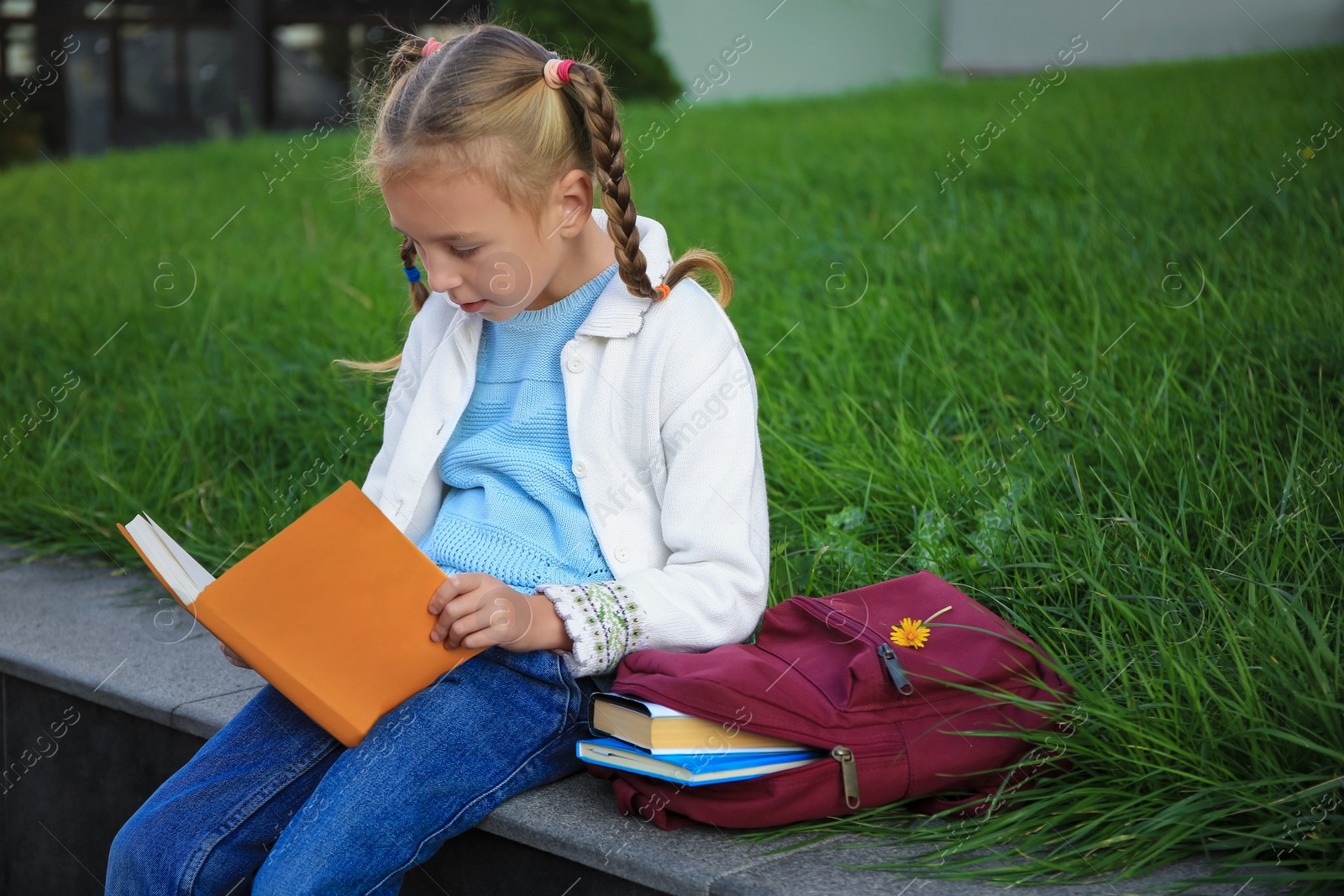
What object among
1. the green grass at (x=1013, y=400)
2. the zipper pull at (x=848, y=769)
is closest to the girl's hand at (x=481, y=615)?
the zipper pull at (x=848, y=769)

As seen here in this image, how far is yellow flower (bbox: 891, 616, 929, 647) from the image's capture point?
1.67 metres

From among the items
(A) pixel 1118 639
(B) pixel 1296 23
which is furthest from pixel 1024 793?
(B) pixel 1296 23

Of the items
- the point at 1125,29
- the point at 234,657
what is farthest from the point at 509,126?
the point at 1125,29

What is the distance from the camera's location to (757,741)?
1.58 meters

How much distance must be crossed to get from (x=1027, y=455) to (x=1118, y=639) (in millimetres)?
696

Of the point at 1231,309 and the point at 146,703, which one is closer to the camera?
the point at 146,703

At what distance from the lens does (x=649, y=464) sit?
1812mm

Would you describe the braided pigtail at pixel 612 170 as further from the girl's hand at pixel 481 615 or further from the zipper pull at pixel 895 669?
the zipper pull at pixel 895 669

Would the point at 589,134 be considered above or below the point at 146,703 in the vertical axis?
above

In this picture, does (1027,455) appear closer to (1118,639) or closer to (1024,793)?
(1118,639)

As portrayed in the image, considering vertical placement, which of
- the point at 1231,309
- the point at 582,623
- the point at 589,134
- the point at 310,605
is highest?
the point at 589,134

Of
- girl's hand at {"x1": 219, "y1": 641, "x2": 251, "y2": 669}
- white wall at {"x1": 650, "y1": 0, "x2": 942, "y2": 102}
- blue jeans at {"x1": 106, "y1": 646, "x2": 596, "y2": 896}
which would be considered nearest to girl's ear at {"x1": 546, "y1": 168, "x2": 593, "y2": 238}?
blue jeans at {"x1": 106, "y1": 646, "x2": 596, "y2": 896}

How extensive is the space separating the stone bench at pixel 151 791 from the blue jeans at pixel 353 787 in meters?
0.10

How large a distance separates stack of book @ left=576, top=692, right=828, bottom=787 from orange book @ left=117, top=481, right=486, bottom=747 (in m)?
0.23
